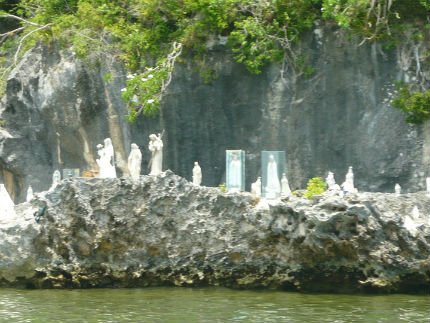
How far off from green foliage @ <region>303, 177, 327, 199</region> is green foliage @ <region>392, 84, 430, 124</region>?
2.63 meters

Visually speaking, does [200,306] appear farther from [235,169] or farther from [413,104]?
[413,104]

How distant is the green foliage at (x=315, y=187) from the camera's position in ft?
70.1

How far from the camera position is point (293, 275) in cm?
1772

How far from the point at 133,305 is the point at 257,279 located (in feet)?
8.27

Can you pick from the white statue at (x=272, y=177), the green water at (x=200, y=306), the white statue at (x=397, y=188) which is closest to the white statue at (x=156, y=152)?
the white statue at (x=272, y=177)

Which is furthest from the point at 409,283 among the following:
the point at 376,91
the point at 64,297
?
the point at 376,91

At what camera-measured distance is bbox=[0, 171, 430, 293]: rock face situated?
1738cm

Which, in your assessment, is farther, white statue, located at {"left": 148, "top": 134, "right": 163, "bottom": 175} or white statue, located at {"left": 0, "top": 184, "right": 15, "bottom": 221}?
white statue, located at {"left": 148, "top": 134, "right": 163, "bottom": 175}

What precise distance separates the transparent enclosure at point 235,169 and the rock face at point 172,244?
736 cm

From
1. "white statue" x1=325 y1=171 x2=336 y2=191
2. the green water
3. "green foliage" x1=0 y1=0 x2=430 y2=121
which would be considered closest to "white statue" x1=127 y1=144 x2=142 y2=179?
"green foliage" x1=0 y1=0 x2=430 y2=121

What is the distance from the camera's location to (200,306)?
1633 cm

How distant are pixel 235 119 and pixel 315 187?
17.2 ft

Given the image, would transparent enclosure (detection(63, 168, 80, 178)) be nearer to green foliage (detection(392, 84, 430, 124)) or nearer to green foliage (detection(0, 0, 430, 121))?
green foliage (detection(0, 0, 430, 121))

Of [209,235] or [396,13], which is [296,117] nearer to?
[396,13]
